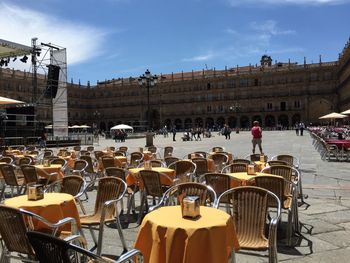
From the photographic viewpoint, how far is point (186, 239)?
2762 mm

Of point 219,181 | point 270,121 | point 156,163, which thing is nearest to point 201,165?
point 156,163

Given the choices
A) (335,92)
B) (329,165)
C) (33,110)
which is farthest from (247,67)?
(329,165)

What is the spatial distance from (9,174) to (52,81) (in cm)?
2273

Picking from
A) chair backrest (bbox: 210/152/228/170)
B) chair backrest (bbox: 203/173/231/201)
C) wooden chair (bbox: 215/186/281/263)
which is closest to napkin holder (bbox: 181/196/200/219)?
wooden chair (bbox: 215/186/281/263)

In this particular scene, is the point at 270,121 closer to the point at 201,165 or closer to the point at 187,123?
the point at 187,123

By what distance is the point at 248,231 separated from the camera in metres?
3.75

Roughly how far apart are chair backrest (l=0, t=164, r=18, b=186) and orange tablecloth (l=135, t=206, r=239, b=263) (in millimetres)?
4464

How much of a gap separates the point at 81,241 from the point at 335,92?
72.7 metres

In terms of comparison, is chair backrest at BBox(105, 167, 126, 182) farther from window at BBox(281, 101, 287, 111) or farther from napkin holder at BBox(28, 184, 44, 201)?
window at BBox(281, 101, 287, 111)

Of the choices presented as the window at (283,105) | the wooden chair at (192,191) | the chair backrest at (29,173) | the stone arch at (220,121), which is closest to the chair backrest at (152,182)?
the wooden chair at (192,191)

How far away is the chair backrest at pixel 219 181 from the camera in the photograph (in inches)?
195

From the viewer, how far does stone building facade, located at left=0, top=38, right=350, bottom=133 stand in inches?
2790

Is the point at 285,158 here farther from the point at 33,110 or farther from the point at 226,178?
the point at 33,110

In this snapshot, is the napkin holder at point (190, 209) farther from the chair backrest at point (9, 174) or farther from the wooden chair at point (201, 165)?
the chair backrest at point (9, 174)
